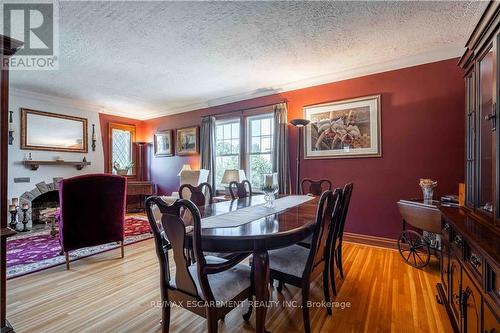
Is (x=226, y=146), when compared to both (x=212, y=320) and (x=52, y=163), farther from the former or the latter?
(x=212, y=320)

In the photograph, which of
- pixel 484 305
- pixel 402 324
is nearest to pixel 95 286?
pixel 402 324

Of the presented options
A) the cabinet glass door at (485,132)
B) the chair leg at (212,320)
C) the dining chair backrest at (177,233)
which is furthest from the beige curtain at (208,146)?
the cabinet glass door at (485,132)

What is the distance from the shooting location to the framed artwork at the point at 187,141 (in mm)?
5535

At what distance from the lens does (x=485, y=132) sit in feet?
5.29

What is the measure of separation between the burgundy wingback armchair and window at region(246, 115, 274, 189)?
8.06 ft

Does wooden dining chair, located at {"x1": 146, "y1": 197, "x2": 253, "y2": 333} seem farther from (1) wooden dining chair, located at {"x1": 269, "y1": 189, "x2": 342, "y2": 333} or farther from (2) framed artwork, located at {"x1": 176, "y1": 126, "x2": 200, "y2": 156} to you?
(2) framed artwork, located at {"x1": 176, "y1": 126, "x2": 200, "y2": 156}

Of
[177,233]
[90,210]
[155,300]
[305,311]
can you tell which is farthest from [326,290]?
[90,210]

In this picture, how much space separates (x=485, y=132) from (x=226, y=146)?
412 centimetres

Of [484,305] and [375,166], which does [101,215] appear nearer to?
[484,305]

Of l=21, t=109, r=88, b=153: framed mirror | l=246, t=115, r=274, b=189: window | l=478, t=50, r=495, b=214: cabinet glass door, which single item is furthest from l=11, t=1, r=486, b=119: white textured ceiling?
l=478, t=50, r=495, b=214: cabinet glass door

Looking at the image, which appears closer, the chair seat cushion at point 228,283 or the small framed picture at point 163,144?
the chair seat cushion at point 228,283

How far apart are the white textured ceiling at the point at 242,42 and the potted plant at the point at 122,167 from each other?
2.17 m

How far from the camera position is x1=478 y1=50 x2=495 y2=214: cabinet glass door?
1490 millimetres
